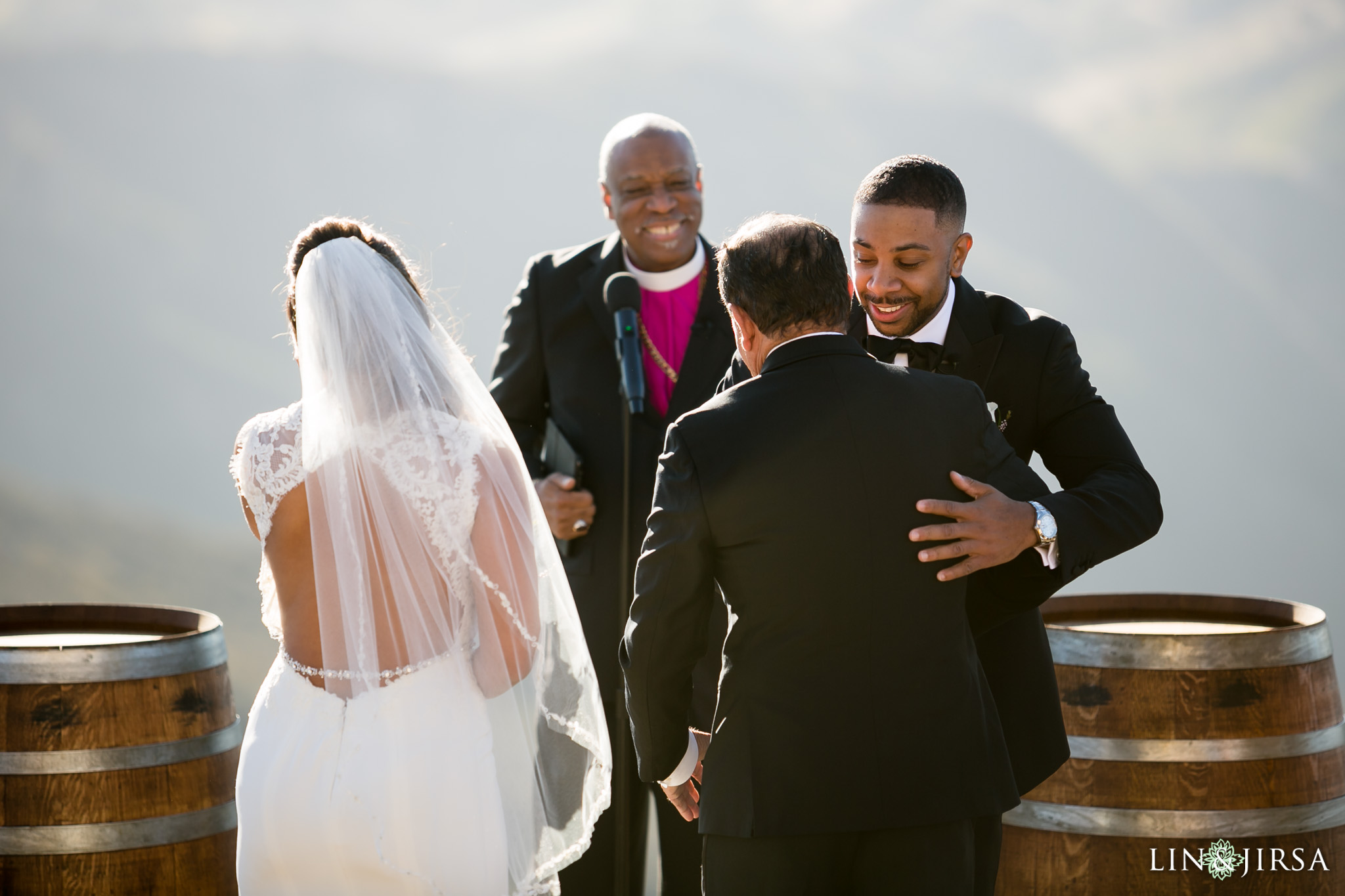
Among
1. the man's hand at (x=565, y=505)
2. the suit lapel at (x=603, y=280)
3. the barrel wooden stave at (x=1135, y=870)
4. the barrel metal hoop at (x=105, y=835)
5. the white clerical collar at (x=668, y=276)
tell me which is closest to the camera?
the barrel wooden stave at (x=1135, y=870)

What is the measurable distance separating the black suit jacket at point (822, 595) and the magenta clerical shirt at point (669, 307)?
3.79 feet

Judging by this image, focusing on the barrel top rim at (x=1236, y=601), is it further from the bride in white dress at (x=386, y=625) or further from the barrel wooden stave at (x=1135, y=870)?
the bride in white dress at (x=386, y=625)

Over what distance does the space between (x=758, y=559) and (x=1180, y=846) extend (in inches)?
45.4

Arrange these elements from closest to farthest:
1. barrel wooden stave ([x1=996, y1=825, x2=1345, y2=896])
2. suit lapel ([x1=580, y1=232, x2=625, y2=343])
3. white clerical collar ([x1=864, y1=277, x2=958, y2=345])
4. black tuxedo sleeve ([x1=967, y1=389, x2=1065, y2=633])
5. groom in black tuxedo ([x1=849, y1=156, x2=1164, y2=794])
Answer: black tuxedo sleeve ([x1=967, y1=389, x2=1065, y2=633])
groom in black tuxedo ([x1=849, y1=156, x2=1164, y2=794])
white clerical collar ([x1=864, y1=277, x2=958, y2=345])
barrel wooden stave ([x1=996, y1=825, x2=1345, y2=896])
suit lapel ([x1=580, y1=232, x2=625, y2=343])

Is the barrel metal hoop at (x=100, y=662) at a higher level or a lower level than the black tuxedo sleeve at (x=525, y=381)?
lower

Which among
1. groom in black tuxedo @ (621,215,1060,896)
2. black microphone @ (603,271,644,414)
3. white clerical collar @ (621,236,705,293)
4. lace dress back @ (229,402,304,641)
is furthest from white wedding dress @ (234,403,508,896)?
white clerical collar @ (621,236,705,293)

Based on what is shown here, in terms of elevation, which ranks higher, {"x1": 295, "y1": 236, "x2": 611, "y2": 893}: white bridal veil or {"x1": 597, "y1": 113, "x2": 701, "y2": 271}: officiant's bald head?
{"x1": 597, "y1": 113, "x2": 701, "y2": 271}: officiant's bald head

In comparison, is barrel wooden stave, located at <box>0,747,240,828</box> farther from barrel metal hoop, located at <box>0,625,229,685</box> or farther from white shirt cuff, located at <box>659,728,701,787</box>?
white shirt cuff, located at <box>659,728,701,787</box>

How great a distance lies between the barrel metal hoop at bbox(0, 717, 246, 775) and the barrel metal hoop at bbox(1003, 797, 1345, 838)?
159 cm

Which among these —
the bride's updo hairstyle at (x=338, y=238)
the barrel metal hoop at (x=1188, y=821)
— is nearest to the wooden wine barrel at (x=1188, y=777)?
the barrel metal hoop at (x=1188, y=821)

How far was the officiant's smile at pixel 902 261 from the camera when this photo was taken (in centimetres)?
172

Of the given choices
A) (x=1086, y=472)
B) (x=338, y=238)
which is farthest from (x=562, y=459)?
(x=1086, y=472)

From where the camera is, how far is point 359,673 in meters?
1.65

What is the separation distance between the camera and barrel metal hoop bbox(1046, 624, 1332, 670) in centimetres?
206
